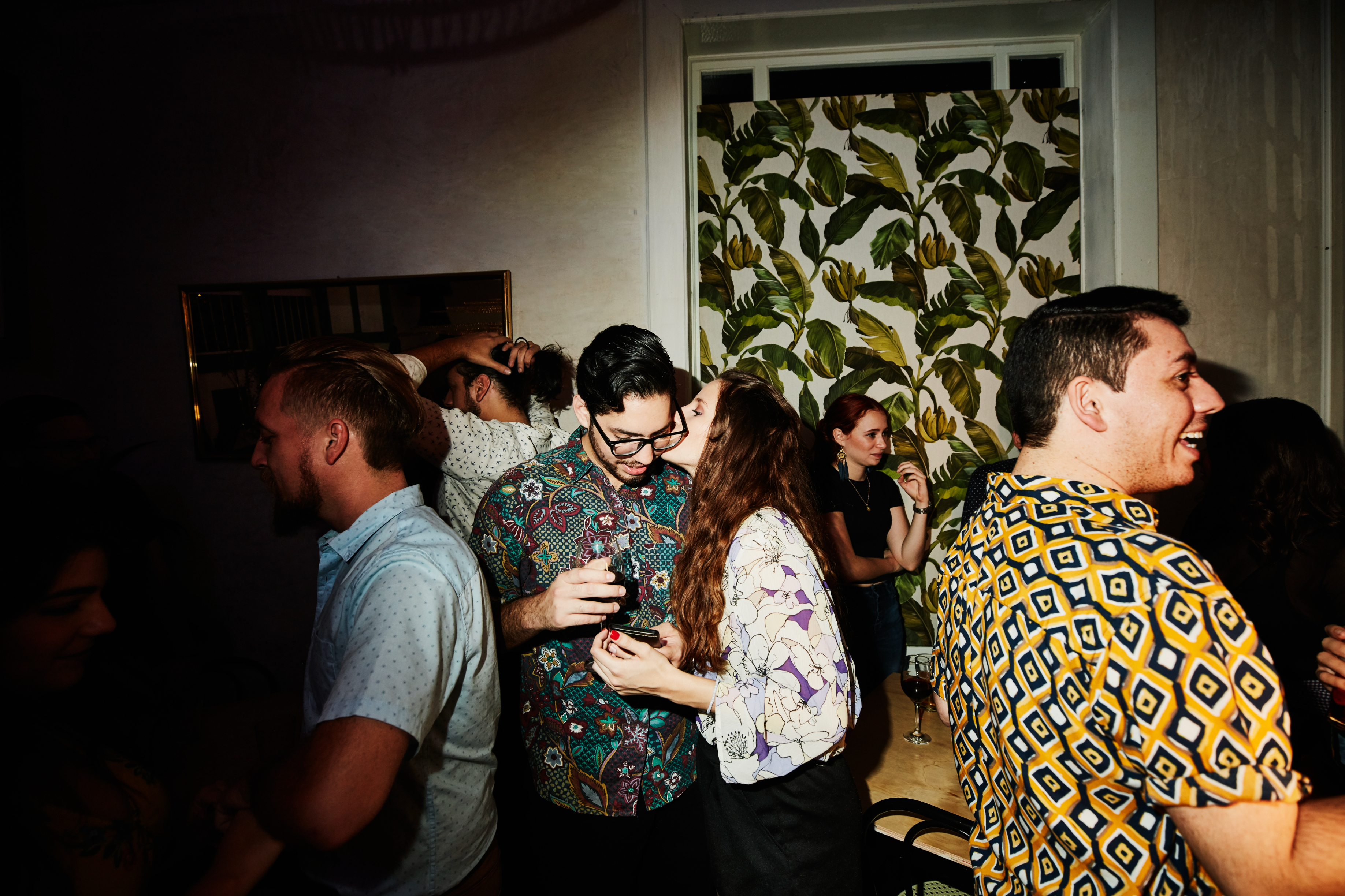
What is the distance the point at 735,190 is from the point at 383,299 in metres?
1.81

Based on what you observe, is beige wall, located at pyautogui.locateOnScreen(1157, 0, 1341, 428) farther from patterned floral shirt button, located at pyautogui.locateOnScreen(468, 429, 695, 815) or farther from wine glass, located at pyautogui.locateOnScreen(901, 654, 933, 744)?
patterned floral shirt button, located at pyautogui.locateOnScreen(468, 429, 695, 815)

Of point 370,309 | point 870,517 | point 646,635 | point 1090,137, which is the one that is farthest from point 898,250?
point 370,309

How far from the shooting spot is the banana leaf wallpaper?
3.03 meters

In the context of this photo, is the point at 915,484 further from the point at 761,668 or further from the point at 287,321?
the point at 287,321

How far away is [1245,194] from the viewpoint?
2.82m

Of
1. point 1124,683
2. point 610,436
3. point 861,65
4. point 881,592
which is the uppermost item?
point 861,65

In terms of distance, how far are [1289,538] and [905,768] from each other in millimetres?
1369

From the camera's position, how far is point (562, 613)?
1478mm

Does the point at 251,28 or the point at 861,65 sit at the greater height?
the point at 251,28

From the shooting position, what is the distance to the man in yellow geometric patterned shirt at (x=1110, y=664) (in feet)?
2.63

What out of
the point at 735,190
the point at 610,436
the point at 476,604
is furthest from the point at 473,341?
the point at 476,604

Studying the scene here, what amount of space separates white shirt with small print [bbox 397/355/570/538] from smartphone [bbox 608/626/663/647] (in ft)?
3.47

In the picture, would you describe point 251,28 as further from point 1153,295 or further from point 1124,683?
point 1124,683

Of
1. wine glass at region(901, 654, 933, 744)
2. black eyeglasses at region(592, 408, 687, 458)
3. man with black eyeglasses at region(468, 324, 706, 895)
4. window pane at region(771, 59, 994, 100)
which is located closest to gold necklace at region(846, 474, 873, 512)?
wine glass at region(901, 654, 933, 744)
